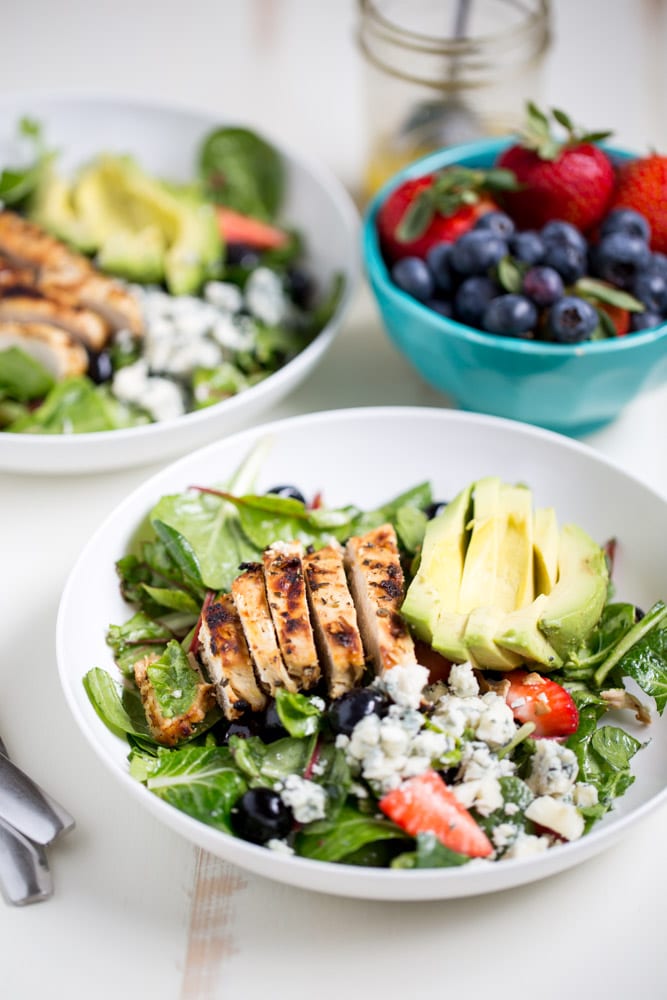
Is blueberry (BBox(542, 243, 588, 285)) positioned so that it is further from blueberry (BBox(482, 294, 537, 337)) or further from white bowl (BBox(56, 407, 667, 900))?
white bowl (BBox(56, 407, 667, 900))

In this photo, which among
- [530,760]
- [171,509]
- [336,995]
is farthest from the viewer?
[171,509]

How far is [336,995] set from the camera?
179cm

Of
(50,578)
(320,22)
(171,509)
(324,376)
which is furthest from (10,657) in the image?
(320,22)

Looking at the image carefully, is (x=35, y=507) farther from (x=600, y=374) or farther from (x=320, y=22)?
(x=320, y=22)

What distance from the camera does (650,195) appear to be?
2.81 metres

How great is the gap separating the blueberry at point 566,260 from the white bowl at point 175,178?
0.60 metres

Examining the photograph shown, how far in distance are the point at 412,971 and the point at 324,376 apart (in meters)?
1.80

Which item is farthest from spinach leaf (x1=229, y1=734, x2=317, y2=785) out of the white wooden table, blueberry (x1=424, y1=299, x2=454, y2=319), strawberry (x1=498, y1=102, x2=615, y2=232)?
strawberry (x1=498, y1=102, x2=615, y2=232)

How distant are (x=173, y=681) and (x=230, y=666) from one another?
0.45ft

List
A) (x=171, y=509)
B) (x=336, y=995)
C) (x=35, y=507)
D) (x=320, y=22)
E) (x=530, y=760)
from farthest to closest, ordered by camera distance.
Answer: (x=320, y=22), (x=35, y=507), (x=171, y=509), (x=530, y=760), (x=336, y=995)

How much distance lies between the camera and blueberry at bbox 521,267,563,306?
8.50ft

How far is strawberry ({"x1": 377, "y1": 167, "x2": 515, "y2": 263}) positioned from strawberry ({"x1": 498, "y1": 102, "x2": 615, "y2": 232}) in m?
0.06

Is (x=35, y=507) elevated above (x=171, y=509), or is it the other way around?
(x=171, y=509)

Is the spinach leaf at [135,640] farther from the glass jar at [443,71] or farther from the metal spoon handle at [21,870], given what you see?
the glass jar at [443,71]
